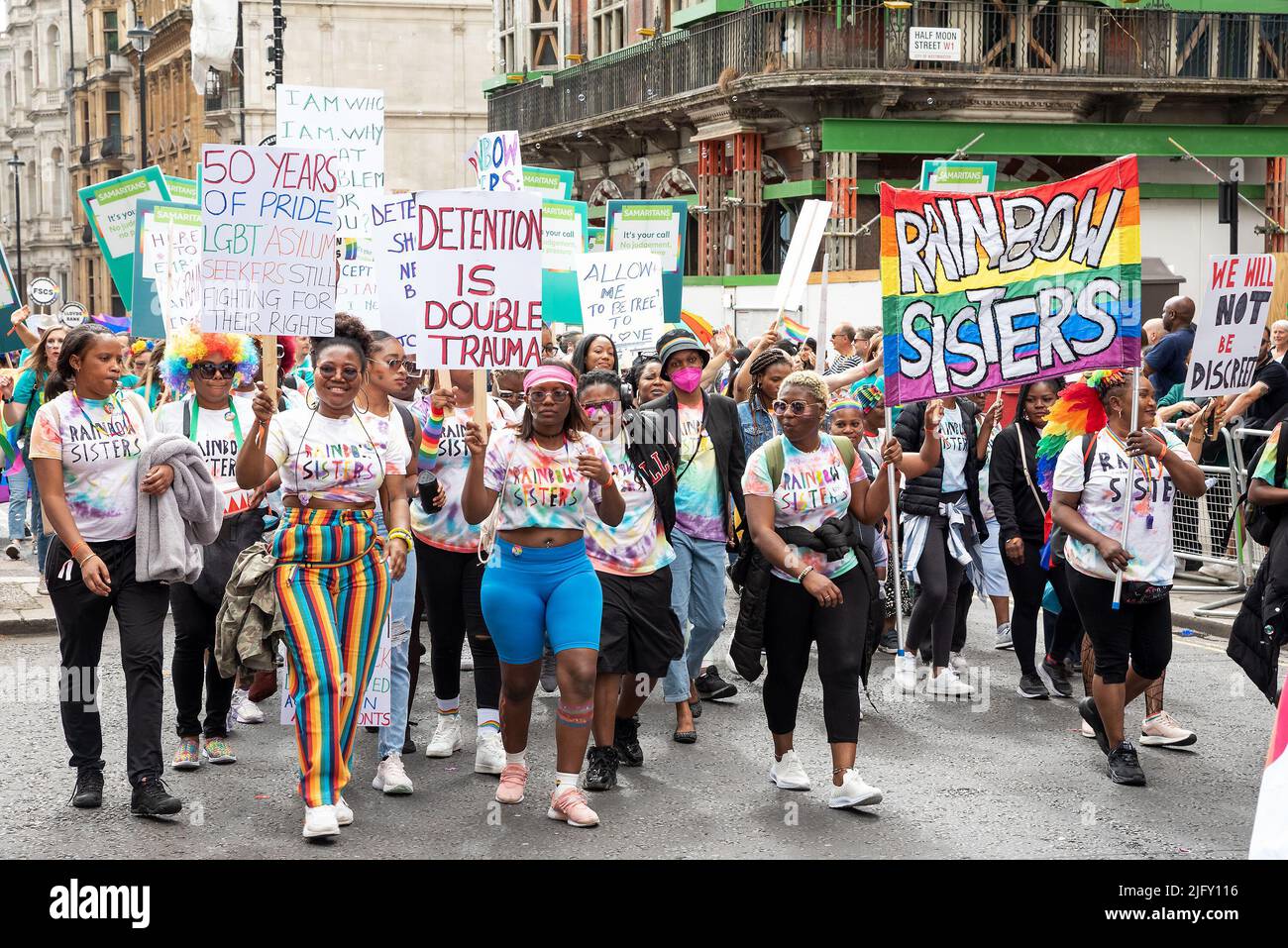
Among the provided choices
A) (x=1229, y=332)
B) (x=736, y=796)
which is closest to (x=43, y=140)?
(x=1229, y=332)

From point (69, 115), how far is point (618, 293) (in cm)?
8308

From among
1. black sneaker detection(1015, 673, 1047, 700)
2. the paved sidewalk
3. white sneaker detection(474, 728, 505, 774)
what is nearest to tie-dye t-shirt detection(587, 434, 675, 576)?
white sneaker detection(474, 728, 505, 774)

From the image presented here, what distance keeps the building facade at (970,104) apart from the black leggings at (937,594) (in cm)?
1632

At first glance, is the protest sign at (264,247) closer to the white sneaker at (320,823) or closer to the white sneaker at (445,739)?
the white sneaker at (445,739)

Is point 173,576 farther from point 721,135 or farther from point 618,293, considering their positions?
point 721,135

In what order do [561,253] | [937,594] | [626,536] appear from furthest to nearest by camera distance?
[561,253], [937,594], [626,536]

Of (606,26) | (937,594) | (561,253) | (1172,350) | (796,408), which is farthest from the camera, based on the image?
(606,26)

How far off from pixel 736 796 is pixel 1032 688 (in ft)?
8.73

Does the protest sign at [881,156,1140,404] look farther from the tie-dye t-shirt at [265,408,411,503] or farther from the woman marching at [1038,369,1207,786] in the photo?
the tie-dye t-shirt at [265,408,411,503]

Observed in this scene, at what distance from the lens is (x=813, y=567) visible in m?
6.74

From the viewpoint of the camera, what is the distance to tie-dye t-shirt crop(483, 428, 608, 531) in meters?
6.47

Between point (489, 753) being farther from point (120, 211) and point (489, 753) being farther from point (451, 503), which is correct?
point (120, 211)
